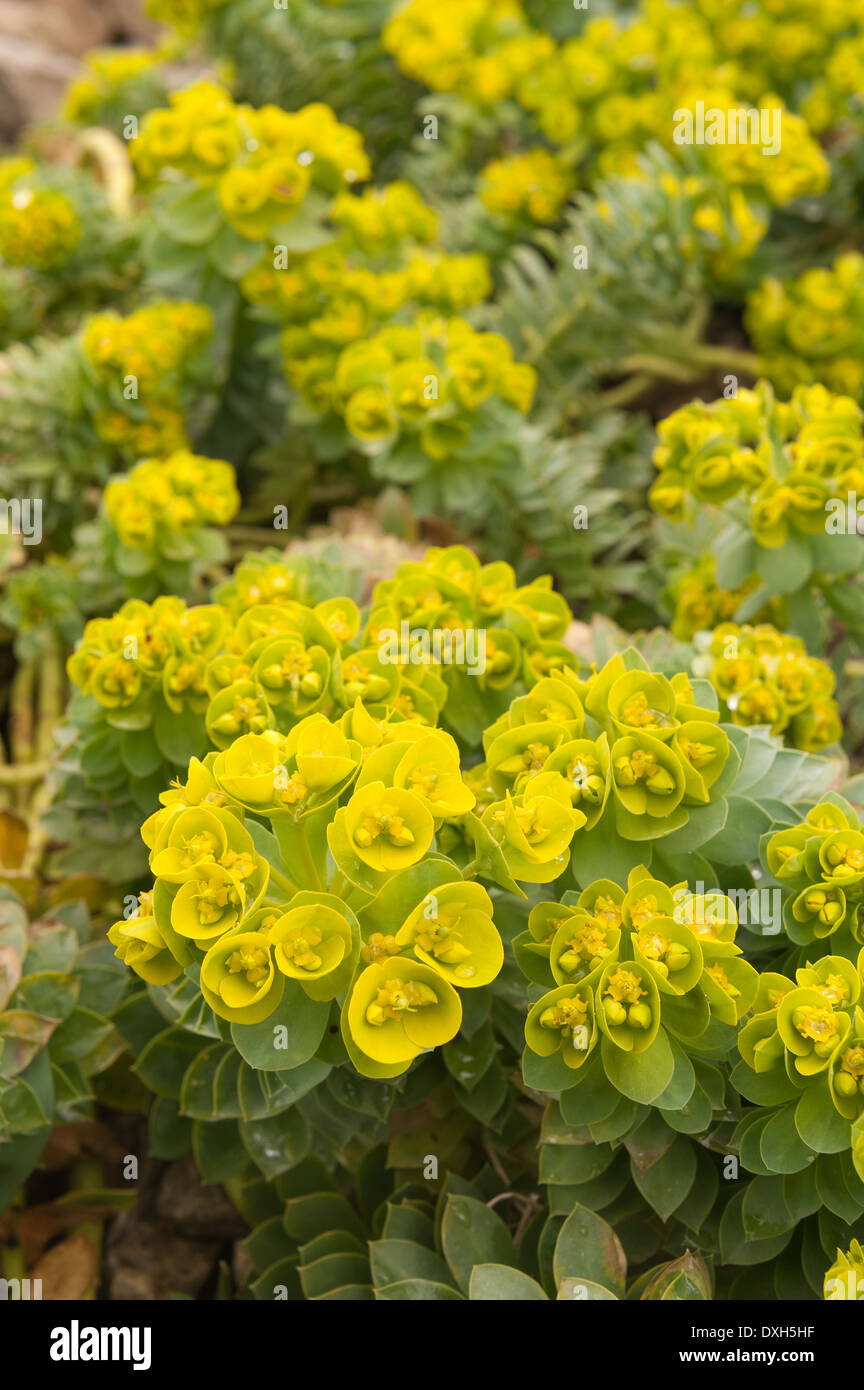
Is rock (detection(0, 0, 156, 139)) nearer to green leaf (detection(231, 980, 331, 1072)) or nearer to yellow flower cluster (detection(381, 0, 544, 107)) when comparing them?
yellow flower cluster (detection(381, 0, 544, 107))

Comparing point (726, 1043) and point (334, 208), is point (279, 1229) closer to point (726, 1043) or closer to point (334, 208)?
point (726, 1043)

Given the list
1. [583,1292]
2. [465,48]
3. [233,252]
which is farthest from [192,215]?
[583,1292]

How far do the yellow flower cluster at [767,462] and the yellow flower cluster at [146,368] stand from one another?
2.86 feet

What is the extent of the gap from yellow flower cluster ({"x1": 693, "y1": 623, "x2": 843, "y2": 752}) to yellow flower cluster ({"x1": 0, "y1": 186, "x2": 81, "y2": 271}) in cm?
161

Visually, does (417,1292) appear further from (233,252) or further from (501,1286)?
(233,252)

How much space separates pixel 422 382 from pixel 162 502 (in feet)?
1.34

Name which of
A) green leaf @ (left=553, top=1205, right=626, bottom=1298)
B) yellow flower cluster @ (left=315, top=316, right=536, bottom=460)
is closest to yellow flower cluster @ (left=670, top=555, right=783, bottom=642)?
yellow flower cluster @ (left=315, top=316, right=536, bottom=460)

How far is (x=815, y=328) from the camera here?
2.19m

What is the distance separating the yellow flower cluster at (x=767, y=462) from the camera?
1340mm

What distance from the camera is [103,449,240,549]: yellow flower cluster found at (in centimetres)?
162

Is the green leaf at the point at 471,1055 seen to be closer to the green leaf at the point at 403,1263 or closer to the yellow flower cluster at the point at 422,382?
the green leaf at the point at 403,1263

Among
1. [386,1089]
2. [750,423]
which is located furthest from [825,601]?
[386,1089]

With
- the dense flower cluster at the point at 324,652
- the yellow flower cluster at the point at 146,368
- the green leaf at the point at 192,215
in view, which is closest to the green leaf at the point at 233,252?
the green leaf at the point at 192,215

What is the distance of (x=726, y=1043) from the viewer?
980mm
